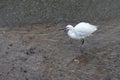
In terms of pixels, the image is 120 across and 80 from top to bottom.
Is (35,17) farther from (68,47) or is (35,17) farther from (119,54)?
(119,54)

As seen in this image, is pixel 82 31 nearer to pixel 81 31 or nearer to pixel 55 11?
pixel 81 31

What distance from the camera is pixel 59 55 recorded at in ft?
21.6

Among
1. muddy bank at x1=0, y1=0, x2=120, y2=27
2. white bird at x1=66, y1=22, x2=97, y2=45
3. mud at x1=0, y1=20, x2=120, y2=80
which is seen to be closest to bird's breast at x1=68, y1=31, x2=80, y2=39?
white bird at x1=66, y1=22, x2=97, y2=45

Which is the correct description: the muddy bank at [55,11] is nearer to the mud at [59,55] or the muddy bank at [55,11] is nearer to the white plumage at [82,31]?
the mud at [59,55]

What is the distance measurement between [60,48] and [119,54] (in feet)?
3.68

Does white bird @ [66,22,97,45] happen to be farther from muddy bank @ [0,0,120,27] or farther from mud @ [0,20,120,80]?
muddy bank @ [0,0,120,27]

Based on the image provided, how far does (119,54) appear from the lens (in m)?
6.32

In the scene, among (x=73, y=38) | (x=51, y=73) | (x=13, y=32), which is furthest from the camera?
(x=13, y=32)

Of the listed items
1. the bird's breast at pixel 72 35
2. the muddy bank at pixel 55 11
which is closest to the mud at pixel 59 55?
A: the bird's breast at pixel 72 35

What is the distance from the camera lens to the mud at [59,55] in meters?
6.08

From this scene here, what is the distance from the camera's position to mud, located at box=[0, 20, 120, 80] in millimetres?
6078

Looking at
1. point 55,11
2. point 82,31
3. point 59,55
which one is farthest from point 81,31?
point 55,11

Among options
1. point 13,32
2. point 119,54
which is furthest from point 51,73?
point 13,32

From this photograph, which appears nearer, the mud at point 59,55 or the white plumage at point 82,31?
the mud at point 59,55
